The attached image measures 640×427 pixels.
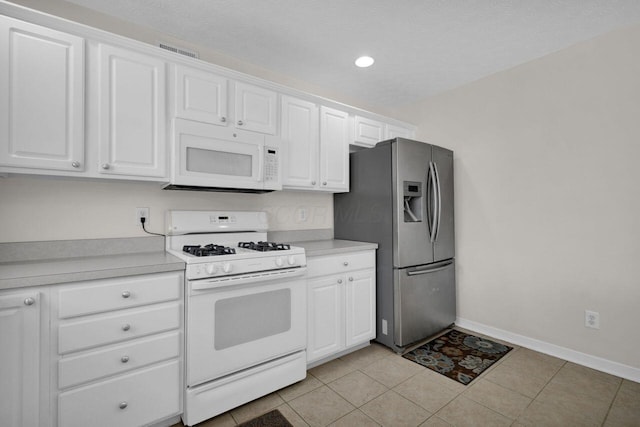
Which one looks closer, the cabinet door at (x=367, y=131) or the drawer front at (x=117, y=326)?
the drawer front at (x=117, y=326)

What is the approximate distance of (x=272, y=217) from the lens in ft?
9.02

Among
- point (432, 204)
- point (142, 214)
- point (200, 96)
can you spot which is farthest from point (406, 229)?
point (142, 214)

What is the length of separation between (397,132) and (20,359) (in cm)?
343

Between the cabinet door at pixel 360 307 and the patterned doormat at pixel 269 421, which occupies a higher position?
the cabinet door at pixel 360 307

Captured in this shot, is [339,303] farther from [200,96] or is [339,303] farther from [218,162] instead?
[200,96]

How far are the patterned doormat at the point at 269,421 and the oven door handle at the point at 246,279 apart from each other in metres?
0.78

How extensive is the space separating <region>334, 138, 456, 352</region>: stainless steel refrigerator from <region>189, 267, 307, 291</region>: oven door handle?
924 mm

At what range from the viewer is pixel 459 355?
2.49m

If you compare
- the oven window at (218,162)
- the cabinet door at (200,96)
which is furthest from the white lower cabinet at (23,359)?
the cabinet door at (200,96)

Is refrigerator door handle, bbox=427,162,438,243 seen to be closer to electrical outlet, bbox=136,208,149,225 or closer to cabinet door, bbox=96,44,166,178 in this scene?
cabinet door, bbox=96,44,166,178

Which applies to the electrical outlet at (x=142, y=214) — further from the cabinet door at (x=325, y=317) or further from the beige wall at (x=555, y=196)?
the beige wall at (x=555, y=196)

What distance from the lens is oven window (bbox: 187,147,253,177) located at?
1991mm

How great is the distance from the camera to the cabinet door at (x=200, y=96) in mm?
1979

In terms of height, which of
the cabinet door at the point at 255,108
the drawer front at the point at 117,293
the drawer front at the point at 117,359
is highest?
the cabinet door at the point at 255,108
